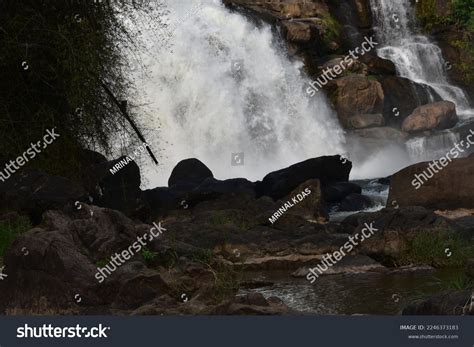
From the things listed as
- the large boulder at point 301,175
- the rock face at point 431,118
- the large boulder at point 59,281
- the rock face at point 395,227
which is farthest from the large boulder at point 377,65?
the large boulder at point 59,281

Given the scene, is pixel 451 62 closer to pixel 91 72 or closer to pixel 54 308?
pixel 91 72

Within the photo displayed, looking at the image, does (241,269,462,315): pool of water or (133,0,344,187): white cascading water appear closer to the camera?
(241,269,462,315): pool of water

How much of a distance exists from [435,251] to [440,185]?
714cm

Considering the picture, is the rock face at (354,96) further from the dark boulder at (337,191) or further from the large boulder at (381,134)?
the dark boulder at (337,191)

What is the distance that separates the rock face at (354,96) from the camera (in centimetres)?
3962

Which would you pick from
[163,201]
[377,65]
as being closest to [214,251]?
[163,201]

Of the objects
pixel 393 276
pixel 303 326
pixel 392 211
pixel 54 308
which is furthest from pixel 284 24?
pixel 303 326

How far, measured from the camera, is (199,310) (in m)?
8.16

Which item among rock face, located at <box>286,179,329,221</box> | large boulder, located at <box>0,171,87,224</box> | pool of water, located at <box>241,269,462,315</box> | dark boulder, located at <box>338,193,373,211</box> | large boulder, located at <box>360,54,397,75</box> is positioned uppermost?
large boulder, located at <box>360,54,397,75</box>

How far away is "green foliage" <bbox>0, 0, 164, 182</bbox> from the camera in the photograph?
43.0ft

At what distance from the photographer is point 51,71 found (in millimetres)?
13461

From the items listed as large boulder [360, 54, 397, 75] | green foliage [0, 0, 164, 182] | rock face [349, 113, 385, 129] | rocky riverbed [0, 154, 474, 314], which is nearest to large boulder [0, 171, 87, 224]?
rocky riverbed [0, 154, 474, 314]

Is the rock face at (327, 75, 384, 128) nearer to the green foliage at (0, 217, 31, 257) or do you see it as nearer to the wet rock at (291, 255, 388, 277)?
the wet rock at (291, 255, 388, 277)

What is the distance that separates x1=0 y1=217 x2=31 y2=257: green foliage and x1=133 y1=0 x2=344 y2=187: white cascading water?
20.7m
